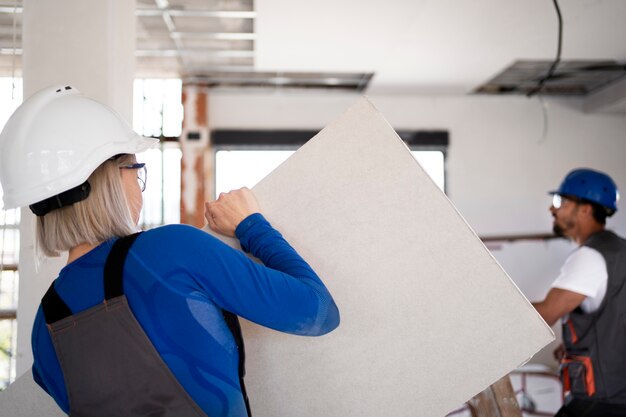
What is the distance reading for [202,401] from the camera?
3.10 ft

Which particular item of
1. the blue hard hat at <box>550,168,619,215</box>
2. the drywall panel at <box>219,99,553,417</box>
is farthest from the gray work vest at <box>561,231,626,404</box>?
the drywall panel at <box>219,99,553,417</box>

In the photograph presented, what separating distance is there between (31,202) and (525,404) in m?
5.30

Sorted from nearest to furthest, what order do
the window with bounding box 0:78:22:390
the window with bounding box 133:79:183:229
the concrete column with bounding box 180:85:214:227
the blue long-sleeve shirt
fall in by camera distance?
1. the blue long-sleeve shirt
2. the window with bounding box 0:78:22:390
3. the window with bounding box 133:79:183:229
4. the concrete column with bounding box 180:85:214:227

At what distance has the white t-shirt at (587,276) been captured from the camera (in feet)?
7.85

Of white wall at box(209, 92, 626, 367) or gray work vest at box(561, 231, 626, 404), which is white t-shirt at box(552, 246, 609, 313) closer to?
gray work vest at box(561, 231, 626, 404)

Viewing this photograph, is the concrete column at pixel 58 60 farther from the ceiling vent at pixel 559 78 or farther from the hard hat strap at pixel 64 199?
the ceiling vent at pixel 559 78

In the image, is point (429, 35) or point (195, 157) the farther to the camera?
point (195, 157)

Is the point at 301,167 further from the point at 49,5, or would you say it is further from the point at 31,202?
the point at 49,5

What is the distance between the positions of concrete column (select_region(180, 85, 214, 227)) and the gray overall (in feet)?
15.9

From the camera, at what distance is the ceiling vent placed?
5.30 metres

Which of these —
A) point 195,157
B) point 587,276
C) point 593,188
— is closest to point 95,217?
point 587,276

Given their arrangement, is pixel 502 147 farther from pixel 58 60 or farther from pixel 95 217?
pixel 95 217

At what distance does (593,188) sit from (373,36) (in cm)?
205

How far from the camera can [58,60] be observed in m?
2.02
